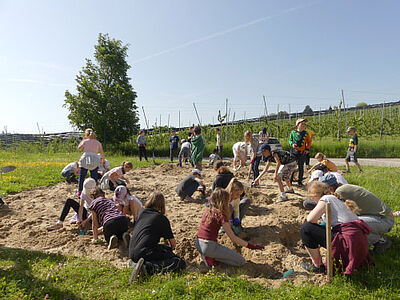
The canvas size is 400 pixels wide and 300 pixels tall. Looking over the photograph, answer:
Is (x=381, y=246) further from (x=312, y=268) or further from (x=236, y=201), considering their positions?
(x=236, y=201)

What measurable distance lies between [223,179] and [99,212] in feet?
8.38

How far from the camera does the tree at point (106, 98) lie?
20.3 m

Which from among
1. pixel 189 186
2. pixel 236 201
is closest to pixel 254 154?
pixel 189 186

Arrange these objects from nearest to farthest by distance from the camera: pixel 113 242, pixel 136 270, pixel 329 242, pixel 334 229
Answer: pixel 329 242
pixel 136 270
pixel 334 229
pixel 113 242

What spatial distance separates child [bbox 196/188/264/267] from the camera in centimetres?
362

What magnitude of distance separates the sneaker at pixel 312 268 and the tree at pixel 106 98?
19.5 meters

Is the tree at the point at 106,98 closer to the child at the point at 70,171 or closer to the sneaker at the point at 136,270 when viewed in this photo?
the child at the point at 70,171

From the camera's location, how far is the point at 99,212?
454 cm

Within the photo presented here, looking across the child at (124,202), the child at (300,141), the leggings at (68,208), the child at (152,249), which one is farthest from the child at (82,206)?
the child at (300,141)

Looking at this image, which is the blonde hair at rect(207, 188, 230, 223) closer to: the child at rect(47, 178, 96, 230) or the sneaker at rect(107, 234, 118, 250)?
the sneaker at rect(107, 234, 118, 250)

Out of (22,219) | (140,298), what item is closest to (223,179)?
(140,298)

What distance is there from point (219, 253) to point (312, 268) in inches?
51.3

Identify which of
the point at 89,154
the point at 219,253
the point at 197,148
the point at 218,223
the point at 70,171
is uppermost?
the point at 89,154

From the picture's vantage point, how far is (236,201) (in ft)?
15.3
